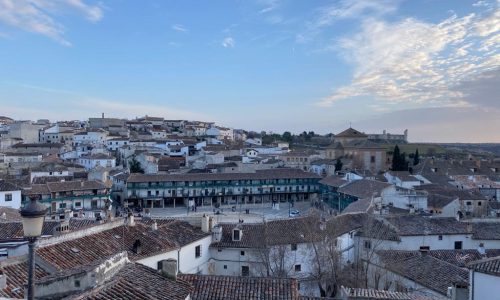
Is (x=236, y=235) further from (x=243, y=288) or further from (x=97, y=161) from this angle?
(x=97, y=161)

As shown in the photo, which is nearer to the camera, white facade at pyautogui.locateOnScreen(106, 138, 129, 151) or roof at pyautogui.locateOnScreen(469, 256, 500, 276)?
roof at pyautogui.locateOnScreen(469, 256, 500, 276)

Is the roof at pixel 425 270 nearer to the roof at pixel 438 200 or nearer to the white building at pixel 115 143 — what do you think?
the roof at pixel 438 200

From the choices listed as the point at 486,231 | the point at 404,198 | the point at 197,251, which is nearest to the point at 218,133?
the point at 404,198

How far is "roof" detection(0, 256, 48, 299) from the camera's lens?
1102 centimetres

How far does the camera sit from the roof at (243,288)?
1129cm

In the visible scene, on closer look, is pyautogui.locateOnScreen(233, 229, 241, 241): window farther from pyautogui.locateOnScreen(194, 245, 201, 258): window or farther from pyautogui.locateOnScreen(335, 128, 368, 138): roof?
pyautogui.locateOnScreen(335, 128, 368, 138): roof

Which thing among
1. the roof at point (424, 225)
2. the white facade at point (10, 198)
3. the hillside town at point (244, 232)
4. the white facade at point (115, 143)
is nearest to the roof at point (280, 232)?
the hillside town at point (244, 232)

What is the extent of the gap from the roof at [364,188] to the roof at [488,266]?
3077 centimetres

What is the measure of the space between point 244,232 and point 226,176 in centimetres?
3729

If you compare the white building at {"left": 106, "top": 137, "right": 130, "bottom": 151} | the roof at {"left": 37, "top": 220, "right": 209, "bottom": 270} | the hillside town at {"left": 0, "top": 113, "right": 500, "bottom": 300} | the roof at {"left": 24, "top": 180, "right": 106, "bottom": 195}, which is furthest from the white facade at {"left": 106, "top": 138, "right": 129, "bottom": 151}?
the roof at {"left": 37, "top": 220, "right": 209, "bottom": 270}

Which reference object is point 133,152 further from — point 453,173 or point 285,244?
point 285,244

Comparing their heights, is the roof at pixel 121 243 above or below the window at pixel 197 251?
above

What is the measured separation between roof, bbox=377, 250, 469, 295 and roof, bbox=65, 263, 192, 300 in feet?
40.1

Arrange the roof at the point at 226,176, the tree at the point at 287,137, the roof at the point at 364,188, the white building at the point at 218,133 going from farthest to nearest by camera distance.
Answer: the tree at the point at 287,137
the white building at the point at 218,133
the roof at the point at 226,176
the roof at the point at 364,188
